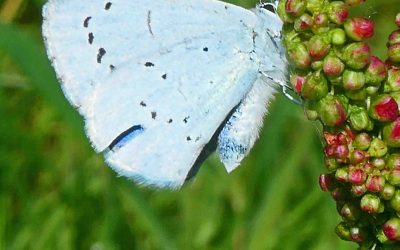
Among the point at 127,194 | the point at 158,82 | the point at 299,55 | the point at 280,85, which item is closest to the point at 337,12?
the point at 299,55

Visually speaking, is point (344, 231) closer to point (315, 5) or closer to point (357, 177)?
point (357, 177)

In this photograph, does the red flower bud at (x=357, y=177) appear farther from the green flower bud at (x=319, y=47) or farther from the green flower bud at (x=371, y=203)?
the green flower bud at (x=319, y=47)

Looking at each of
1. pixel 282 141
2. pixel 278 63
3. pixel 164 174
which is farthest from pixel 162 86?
pixel 282 141

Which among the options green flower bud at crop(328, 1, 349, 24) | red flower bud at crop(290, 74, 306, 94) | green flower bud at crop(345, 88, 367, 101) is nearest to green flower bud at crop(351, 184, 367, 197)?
green flower bud at crop(345, 88, 367, 101)

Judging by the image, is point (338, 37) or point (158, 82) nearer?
point (338, 37)

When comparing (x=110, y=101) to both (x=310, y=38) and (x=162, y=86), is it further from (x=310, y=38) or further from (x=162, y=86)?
(x=310, y=38)

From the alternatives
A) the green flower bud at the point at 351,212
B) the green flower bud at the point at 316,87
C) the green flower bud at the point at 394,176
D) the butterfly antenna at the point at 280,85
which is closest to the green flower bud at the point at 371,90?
the green flower bud at the point at 316,87

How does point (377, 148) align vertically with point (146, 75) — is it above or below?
above
